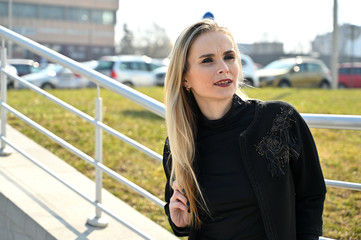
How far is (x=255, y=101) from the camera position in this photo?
6.46 ft

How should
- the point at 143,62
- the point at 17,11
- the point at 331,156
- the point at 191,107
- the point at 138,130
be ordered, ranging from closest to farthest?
the point at 191,107, the point at 331,156, the point at 138,130, the point at 143,62, the point at 17,11

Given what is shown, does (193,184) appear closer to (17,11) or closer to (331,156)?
(331,156)

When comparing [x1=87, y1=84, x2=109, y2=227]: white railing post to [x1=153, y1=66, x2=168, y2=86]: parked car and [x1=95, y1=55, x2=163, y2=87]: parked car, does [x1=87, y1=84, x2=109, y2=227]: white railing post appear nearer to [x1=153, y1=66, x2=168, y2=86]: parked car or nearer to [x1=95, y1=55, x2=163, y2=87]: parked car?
[x1=95, y1=55, x2=163, y2=87]: parked car

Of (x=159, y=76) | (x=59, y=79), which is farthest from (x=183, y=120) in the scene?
(x=159, y=76)

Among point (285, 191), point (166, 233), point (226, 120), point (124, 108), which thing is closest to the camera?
point (285, 191)

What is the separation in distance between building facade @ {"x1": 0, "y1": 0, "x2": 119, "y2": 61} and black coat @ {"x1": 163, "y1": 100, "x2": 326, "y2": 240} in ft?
212

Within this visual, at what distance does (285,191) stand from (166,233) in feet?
6.07

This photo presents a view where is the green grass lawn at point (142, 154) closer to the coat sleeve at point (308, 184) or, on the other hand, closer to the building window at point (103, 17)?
the coat sleeve at point (308, 184)

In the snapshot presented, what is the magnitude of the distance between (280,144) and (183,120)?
0.41m

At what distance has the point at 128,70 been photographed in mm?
20734

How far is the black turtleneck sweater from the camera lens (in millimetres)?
1834

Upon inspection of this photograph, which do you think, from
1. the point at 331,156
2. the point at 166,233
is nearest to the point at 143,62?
the point at 331,156

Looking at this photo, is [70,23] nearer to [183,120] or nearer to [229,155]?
[183,120]

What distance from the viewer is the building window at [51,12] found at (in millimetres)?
66688
